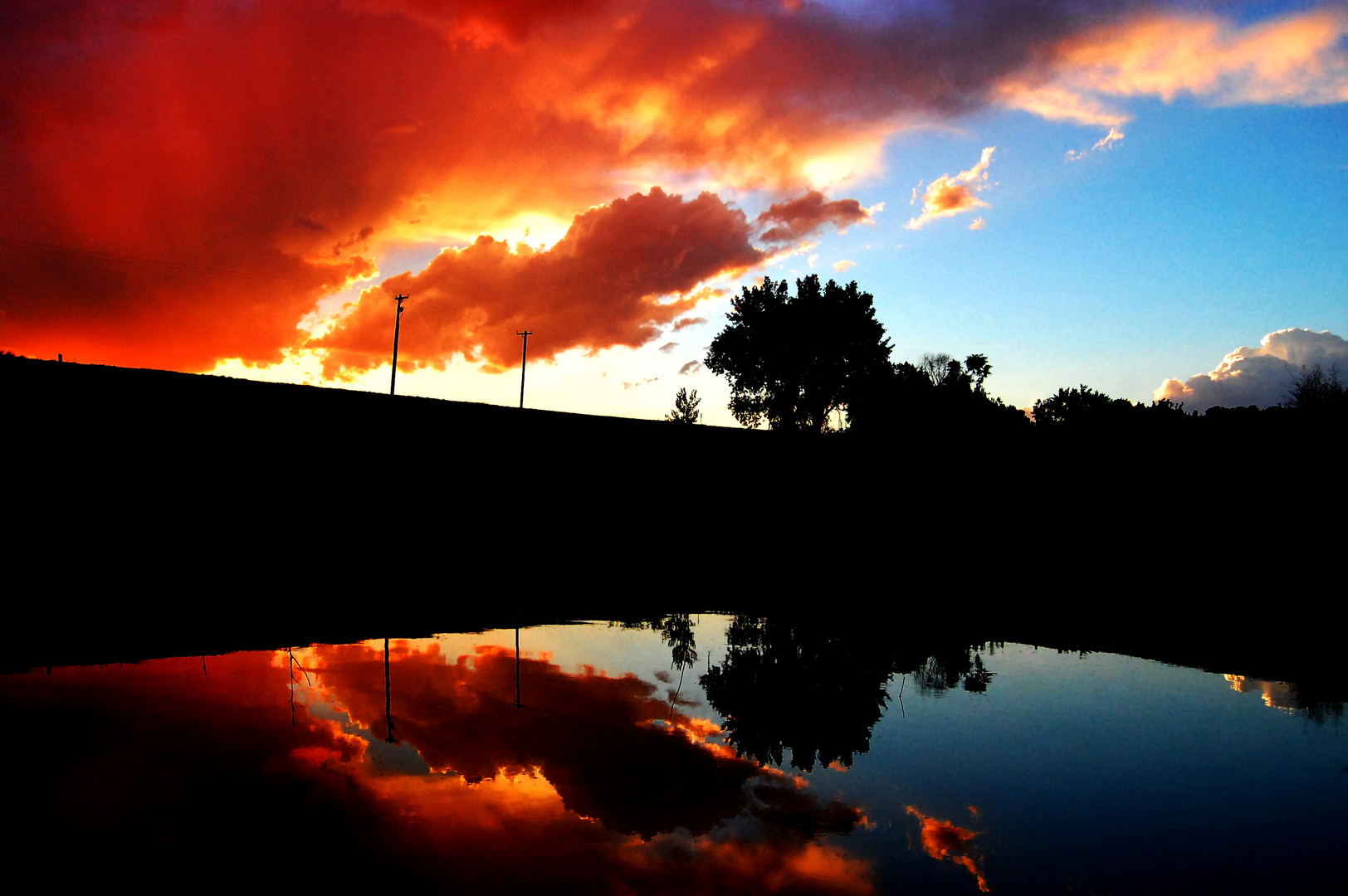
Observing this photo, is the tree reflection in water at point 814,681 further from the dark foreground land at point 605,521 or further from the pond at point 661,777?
the dark foreground land at point 605,521

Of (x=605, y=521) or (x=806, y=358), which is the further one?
(x=806, y=358)

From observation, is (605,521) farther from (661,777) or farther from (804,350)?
(804,350)

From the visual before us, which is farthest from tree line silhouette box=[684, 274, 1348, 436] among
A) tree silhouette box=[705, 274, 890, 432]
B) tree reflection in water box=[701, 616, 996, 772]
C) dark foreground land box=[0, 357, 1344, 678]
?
tree reflection in water box=[701, 616, 996, 772]

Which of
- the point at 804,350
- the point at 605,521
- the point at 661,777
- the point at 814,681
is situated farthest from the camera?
the point at 804,350

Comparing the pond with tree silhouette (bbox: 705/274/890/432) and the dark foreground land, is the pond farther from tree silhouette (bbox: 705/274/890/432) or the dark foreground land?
tree silhouette (bbox: 705/274/890/432)

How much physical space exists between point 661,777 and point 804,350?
146 ft

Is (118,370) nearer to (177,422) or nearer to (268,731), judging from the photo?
(177,422)

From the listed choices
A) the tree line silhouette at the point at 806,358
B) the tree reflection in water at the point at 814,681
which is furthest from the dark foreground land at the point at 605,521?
the tree line silhouette at the point at 806,358

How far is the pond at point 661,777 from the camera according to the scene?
386 centimetres

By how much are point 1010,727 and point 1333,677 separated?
5.12 meters

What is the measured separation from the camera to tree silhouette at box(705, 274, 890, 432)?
1879 inches

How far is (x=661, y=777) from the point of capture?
5043mm

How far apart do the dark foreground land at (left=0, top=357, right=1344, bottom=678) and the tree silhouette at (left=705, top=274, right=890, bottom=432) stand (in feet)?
74.1

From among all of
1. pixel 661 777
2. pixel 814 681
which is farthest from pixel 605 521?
pixel 661 777
